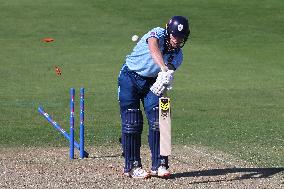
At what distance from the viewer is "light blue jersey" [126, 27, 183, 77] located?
9961 millimetres

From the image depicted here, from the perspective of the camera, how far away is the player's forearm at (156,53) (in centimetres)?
968

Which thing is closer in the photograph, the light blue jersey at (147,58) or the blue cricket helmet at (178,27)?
the blue cricket helmet at (178,27)

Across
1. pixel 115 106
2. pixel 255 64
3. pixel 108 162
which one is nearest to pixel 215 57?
pixel 255 64

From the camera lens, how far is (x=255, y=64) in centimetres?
2253

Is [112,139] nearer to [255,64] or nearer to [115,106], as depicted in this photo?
[115,106]

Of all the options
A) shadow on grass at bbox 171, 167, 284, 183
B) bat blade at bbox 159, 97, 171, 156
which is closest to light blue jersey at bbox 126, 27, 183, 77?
bat blade at bbox 159, 97, 171, 156

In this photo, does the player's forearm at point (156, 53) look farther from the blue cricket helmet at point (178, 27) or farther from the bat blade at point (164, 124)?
the bat blade at point (164, 124)

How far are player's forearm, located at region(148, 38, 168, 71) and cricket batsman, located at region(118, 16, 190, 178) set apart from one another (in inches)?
2.9

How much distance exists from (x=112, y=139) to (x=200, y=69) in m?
9.10

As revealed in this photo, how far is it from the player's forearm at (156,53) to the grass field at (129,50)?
227cm

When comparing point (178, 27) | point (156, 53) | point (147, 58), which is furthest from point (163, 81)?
point (178, 27)

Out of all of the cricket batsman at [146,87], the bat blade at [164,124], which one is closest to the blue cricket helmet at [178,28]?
the cricket batsman at [146,87]

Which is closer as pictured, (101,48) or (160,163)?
(160,163)

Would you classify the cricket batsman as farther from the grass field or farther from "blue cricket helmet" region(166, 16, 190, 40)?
the grass field
